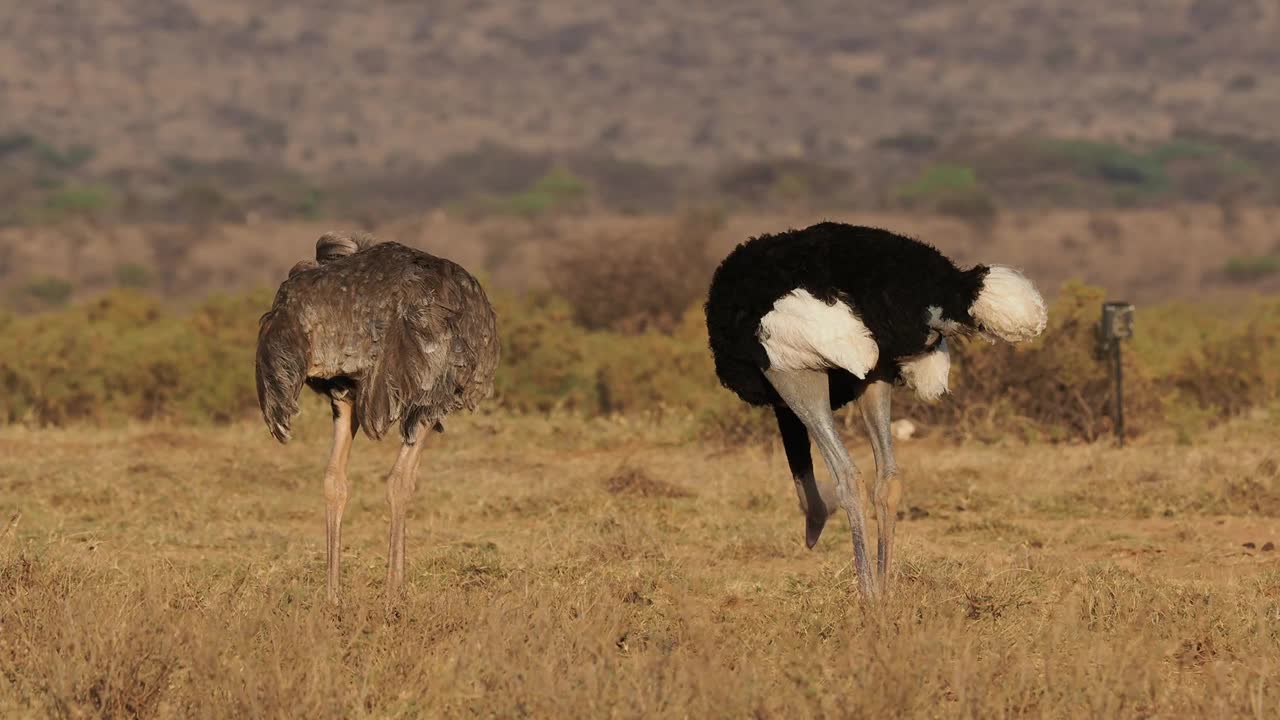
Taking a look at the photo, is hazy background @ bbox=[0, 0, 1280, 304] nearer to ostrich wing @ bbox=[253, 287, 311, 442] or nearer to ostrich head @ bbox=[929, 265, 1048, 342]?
ostrich wing @ bbox=[253, 287, 311, 442]

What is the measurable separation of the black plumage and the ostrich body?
0.96 metres

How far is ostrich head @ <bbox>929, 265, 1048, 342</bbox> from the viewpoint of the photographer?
669 centimetres

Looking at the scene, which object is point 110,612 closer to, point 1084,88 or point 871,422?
point 871,422

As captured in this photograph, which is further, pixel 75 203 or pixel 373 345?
pixel 75 203

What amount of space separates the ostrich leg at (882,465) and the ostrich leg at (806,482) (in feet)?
0.93

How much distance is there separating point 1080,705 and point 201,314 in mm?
17039

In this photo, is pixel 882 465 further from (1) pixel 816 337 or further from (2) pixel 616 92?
(2) pixel 616 92

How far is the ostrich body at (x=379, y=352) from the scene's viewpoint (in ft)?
23.4

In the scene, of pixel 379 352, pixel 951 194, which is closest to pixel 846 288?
pixel 379 352

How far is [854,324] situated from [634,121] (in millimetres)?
93379

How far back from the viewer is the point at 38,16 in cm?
10338

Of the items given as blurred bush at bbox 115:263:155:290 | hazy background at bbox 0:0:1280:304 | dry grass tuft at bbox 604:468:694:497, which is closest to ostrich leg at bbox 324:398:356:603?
dry grass tuft at bbox 604:468:694:497

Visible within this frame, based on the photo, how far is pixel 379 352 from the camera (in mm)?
7160

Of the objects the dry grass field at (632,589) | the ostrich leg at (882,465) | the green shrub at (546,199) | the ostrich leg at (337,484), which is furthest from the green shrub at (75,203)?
the ostrich leg at (882,465)
